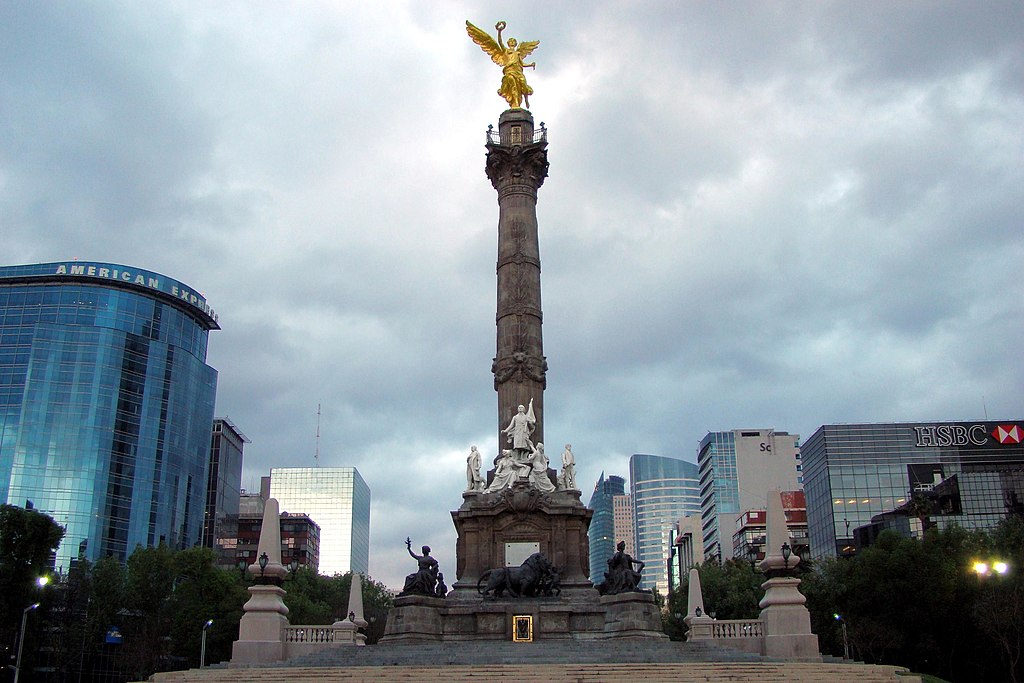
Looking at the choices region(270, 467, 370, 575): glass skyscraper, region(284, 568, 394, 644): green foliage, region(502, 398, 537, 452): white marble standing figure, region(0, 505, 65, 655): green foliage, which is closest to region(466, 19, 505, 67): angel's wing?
region(502, 398, 537, 452): white marble standing figure

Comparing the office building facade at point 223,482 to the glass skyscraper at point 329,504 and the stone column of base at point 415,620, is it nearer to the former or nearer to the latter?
the glass skyscraper at point 329,504

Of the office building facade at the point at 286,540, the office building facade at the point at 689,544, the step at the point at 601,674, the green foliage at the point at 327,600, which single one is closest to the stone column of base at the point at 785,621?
the step at the point at 601,674

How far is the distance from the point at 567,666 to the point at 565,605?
1009 cm

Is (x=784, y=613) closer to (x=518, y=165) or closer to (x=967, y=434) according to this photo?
(x=518, y=165)

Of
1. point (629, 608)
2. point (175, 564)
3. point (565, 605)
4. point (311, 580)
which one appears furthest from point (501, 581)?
point (311, 580)

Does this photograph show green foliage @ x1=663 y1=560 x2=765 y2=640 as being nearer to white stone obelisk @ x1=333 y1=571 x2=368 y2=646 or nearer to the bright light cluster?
the bright light cluster

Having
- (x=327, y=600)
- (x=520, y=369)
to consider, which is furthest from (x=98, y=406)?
(x=520, y=369)

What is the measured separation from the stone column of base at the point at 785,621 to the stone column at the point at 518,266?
1458cm

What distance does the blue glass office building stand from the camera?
84.8 metres

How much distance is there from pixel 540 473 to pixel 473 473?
2773 millimetres

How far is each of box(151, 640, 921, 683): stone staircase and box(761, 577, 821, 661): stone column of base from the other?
895 millimetres

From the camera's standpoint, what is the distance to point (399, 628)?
31.0m

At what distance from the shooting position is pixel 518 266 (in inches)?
1640

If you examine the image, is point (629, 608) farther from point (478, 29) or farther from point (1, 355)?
point (1, 355)
